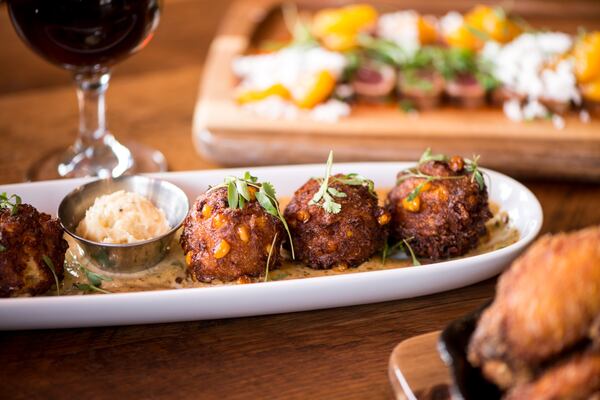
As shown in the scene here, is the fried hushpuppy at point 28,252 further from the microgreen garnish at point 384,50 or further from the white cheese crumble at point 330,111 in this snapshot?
the microgreen garnish at point 384,50

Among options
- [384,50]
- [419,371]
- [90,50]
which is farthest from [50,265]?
[384,50]

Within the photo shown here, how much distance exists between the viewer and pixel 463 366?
1.60 m

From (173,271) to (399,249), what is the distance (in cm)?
75

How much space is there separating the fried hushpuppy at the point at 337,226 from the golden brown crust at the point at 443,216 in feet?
0.32

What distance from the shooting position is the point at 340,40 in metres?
3.70

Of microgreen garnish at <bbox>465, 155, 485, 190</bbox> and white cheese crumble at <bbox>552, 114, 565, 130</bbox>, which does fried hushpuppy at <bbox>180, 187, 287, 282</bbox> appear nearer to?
microgreen garnish at <bbox>465, 155, 485, 190</bbox>

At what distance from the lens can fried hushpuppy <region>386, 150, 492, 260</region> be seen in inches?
86.8

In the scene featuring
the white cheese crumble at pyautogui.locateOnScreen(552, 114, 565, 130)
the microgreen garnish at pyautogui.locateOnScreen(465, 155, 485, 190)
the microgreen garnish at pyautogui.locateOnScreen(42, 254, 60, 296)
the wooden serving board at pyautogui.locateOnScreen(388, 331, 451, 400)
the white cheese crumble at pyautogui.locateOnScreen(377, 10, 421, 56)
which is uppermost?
the white cheese crumble at pyautogui.locateOnScreen(377, 10, 421, 56)

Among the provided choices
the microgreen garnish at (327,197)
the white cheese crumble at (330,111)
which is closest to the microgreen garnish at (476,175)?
the microgreen garnish at (327,197)

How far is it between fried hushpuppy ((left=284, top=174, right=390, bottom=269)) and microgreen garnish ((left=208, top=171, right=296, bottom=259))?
0.06 meters

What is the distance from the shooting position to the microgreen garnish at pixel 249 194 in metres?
2.07

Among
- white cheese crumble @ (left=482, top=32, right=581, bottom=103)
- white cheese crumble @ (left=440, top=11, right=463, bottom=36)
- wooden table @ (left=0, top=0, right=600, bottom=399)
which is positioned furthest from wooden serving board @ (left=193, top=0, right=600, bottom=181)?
white cheese crumble @ (left=440, top=11, right=463, bottom=36)

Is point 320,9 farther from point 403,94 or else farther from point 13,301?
point 13,301

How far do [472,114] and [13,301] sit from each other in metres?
2.31
